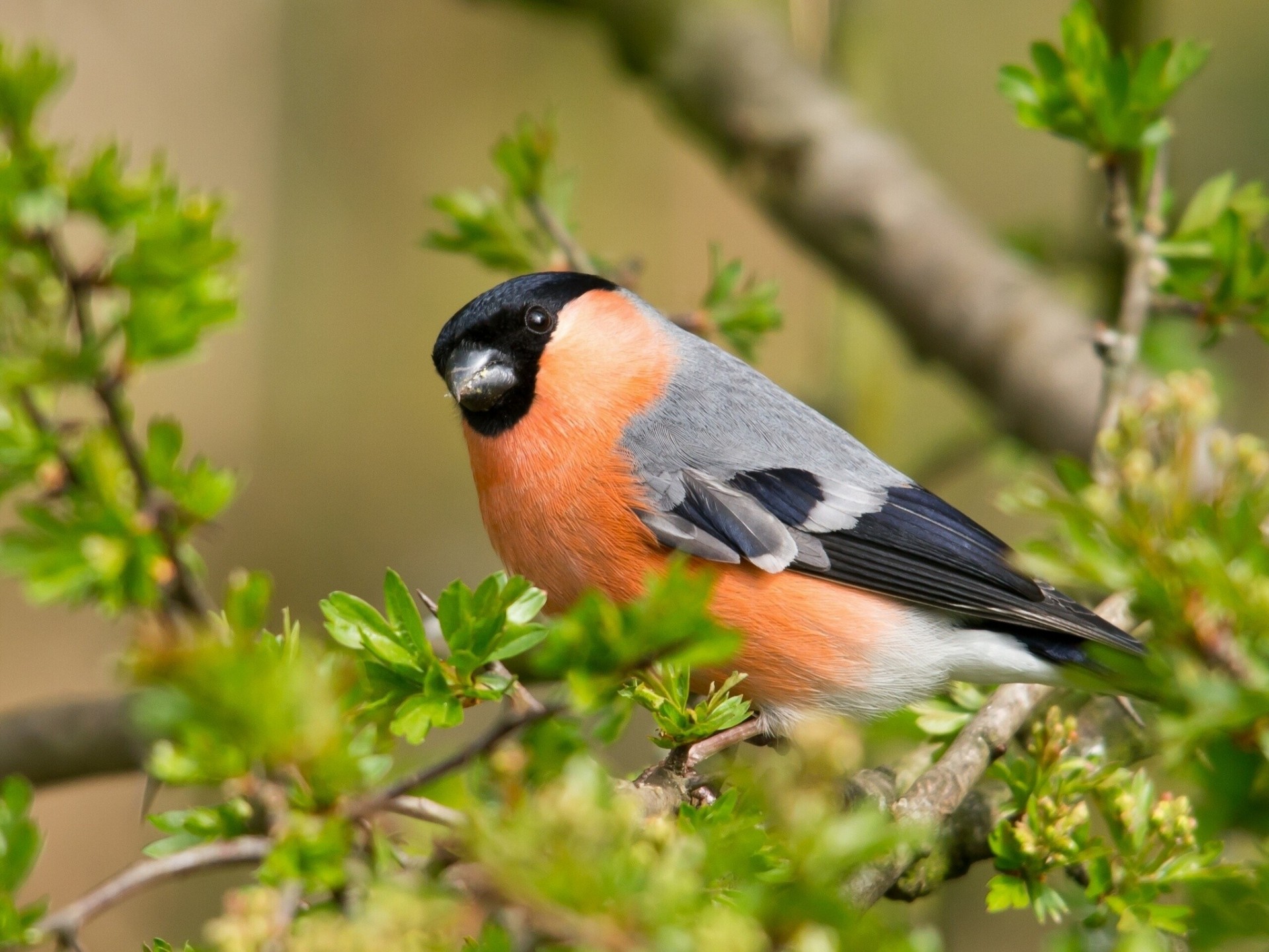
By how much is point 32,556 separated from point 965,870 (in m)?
1.72

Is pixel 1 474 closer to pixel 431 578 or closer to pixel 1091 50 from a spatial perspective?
pixel 1091 50

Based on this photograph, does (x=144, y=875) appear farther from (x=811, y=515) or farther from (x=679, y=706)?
(x=811, y=515)

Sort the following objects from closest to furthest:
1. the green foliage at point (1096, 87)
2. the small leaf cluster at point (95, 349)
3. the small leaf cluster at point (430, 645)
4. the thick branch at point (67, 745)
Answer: the small leaf cluster at point (430, 645)
the small leaf cluster at point (95, 349)
the green foliage at point (1096, 87)
the thick branch at point (67, 745)

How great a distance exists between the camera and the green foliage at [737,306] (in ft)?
10.5

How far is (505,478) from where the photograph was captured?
2836 millimetres

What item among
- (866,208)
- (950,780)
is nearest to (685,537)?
(950,780)

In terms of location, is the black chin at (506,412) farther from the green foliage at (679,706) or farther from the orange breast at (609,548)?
the green foliage at (679,706)

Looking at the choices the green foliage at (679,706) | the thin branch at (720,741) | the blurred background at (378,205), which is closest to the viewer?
the green foliage at (679,706)

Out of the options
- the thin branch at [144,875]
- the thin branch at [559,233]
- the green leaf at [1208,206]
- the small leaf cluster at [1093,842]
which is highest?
the green leaf at [1208,206]

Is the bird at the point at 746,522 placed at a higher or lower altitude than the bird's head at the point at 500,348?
lower

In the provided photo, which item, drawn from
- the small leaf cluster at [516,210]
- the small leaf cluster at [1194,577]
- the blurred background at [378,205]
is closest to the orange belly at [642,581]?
the small leaf cluster at [516,210]

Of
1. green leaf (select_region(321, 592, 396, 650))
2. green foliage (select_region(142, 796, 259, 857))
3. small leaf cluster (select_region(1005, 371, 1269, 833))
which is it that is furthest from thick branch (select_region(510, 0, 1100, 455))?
green foliage (select_region(142, 796, 259, 857))

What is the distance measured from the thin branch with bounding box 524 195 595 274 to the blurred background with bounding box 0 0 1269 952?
6.94 feet

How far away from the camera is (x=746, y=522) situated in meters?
2.73
